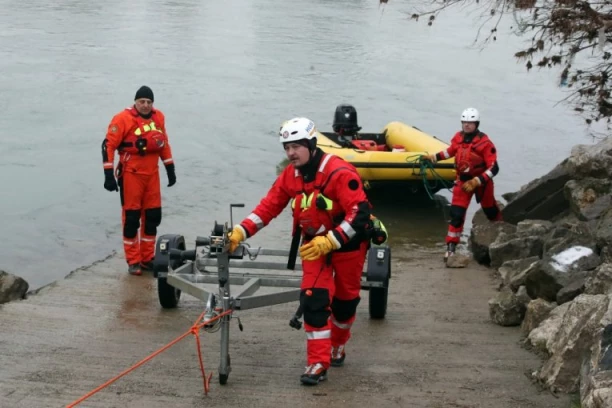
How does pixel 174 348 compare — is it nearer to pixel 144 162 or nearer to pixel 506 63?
pixel 144 162

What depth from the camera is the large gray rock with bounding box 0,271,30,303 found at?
26.7 feet

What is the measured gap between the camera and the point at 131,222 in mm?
8984

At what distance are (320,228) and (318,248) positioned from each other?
12.4 inches

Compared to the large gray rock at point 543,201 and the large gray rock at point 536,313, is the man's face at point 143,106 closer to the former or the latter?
the large gray rock at point 536,313

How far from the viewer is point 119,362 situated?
5.99 metres

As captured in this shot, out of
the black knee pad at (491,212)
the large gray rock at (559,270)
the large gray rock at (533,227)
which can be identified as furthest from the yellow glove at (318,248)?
the black knee pad at (491,212)

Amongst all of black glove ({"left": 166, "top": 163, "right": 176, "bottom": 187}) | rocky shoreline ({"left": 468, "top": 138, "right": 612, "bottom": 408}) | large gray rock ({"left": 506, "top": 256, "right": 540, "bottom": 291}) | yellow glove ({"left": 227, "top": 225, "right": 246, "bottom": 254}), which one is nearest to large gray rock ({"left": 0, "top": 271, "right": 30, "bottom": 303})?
black glove ({"left": 166, "top": 163, "right": 176, "bottom": 187})

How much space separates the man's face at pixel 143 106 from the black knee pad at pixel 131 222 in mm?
935

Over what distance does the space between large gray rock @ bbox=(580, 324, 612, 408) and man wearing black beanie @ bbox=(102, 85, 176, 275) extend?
5.04 meters

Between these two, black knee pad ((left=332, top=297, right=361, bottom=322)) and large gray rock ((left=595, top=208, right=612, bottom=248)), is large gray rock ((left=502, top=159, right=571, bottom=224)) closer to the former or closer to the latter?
large gray rock ((left=595, top=208, right=612, bottom=248))

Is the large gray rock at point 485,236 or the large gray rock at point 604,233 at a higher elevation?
the large gray rock at point 604,233

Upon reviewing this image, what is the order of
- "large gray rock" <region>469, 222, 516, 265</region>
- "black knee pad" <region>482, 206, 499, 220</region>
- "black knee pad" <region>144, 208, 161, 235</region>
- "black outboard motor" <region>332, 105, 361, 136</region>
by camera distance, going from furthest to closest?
"black outboard motor" <region>332, 105, 361, 136</region> → "black knee pad" <region>482, 206, 499, 220</region> → "large gray rock" <region>469, 222, 516, 265</region> → "black knee pad" <region>144, 208, 161, 235</region>

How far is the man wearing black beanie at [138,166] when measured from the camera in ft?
28.4

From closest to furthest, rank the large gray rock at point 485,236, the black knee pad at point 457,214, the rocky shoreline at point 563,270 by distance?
the rocky shoreline at point 563,270, the large gray rock at point 485,236, the black knee pad at point 457,214
